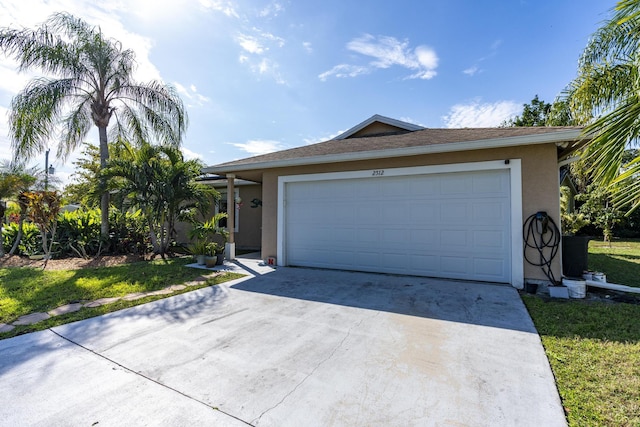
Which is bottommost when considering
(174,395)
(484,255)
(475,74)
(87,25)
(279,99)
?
(174,395)

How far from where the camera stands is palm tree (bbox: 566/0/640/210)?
2.61 metres

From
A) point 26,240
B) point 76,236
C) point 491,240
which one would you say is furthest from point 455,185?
point 26,240

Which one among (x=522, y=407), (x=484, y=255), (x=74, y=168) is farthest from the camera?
(x=74, y=168)

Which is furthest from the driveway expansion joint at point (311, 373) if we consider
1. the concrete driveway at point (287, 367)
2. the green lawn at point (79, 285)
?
the green lawn at point (79, 285)

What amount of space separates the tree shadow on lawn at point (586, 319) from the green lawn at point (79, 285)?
5700 millimetres

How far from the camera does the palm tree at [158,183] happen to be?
870 centimetres

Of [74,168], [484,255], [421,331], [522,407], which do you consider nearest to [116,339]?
[421,331]

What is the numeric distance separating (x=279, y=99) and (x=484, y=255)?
8.25 m

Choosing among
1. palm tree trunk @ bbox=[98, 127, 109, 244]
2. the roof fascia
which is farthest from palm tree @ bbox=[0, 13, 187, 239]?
the roof fascia

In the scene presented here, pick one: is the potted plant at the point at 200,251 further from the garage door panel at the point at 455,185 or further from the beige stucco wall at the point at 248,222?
the garage door panel at the point at 455,185

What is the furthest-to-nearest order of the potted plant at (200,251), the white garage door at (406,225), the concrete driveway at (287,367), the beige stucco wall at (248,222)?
the beige stucco wall at (248,222) → the potted plant at (200,251) → the white garage door at (406,225) → the concrete driveway at (287,367)

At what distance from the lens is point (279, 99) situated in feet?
34.9

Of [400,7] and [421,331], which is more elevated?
[400,7]

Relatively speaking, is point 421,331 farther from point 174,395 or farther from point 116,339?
point 116,339
